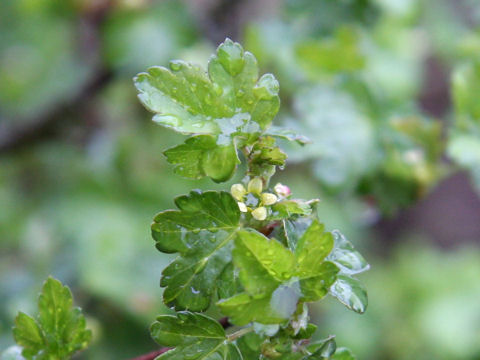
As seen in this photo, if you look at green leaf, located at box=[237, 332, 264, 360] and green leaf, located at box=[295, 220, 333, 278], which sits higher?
green leaf, located at box=[295, 220, 333, 278]

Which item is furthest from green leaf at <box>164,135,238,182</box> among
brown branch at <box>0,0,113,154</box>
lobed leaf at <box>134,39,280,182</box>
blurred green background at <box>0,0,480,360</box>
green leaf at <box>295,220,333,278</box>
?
brown branch at <box>0,0,113,154</box>

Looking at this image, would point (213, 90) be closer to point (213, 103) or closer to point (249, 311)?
point (213, 103)

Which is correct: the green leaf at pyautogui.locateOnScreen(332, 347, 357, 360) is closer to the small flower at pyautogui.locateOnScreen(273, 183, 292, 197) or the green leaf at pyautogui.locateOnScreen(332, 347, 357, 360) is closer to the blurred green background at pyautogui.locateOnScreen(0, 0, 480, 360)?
the small flower at pyautogui.locateOnScreen(273, 183, 292, 197)

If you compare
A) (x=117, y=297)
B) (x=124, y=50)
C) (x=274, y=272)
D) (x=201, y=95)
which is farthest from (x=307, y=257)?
(x=124, y=50)

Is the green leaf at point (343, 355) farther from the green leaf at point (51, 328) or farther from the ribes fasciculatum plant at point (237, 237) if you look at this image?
the green leaf at point (51, 328)

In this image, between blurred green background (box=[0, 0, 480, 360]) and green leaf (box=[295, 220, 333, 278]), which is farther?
blurred green background (box=[0, 0, 480, 360])

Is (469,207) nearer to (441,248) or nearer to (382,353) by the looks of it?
(441,248)
